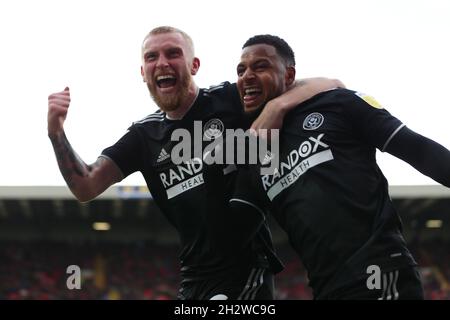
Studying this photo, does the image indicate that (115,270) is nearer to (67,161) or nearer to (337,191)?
(67,161)

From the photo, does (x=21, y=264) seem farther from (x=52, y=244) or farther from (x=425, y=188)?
(x=425, y=188)

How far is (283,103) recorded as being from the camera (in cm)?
356

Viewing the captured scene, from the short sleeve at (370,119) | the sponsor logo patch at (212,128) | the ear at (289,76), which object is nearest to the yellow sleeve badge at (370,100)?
the short sleeve at (370,119)

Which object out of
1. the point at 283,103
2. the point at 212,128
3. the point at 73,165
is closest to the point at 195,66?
the point at 212,128

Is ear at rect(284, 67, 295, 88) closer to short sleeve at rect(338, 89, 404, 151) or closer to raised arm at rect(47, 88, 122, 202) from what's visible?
short sleeve at rect(338, 89, 404, 151)

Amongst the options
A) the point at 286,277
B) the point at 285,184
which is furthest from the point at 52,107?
the point at 286,277

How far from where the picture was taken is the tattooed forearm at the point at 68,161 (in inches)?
160

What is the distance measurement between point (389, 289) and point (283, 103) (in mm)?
1102

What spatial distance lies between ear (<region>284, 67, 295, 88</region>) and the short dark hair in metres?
0.03

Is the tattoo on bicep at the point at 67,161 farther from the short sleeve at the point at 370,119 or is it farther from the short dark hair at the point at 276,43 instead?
the short sleeve at the point at 370,119

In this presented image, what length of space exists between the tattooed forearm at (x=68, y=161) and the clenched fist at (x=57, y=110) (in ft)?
0.22

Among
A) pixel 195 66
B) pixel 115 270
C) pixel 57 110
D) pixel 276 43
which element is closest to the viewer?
pixel 276 43

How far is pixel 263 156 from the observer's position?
3533 mm

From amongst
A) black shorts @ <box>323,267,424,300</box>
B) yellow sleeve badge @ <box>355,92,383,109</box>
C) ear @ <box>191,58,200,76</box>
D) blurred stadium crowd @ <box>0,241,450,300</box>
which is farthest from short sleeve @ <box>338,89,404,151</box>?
blurred stadium crowd @ <box>0,241,450,300</box>
